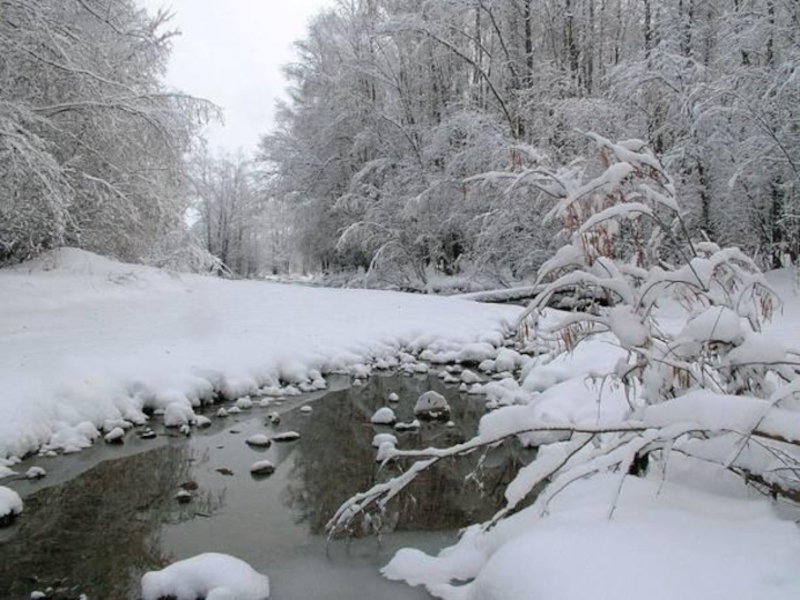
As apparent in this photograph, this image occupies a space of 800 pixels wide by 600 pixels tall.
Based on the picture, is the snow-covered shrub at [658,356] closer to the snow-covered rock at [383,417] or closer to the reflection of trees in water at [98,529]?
the reflection of trees in water at [98,529]

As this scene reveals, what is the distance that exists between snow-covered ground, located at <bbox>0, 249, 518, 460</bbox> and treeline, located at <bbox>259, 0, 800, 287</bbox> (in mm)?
3201

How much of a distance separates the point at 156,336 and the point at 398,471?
178 inches

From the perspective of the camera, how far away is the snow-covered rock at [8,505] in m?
3.77

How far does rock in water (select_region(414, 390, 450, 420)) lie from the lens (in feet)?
21.2

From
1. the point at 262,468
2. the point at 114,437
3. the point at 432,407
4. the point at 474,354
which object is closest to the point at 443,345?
the point at 474,354

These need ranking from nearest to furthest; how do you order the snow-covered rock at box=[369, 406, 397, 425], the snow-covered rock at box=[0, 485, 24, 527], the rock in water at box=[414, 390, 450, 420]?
the snow-covered rock at box=[0, 485, 24, 527]
the snow-covered rock at box=[369, 406, 397, 425]
the rock in water at box=[414, 390, 450, 420]

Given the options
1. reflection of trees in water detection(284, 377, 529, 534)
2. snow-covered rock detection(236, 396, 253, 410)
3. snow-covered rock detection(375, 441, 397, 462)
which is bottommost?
reflection of trees in water detection(284, 377, 529, 534)

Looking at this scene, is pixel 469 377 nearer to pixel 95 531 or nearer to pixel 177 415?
pixel 177 415

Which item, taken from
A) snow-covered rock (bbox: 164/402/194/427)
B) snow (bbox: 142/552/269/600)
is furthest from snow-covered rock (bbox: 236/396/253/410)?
snow (bbox: 142/552/269/600)

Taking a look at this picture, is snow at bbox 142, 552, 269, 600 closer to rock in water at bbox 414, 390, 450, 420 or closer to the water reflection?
the water reflection

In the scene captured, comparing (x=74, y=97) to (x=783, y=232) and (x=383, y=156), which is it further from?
(x=783, y=232)

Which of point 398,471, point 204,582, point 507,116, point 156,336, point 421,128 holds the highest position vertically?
point 421,128

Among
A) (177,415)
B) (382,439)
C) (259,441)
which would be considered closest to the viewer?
(259,441)

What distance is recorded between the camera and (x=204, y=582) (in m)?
3.04
